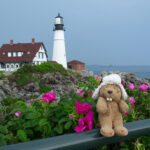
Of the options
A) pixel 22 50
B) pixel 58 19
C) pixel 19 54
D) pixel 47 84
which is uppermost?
pixel 58 19

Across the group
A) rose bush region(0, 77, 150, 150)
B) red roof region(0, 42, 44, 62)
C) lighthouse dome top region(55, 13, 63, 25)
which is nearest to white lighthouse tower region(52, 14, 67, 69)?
lighthouse dome top region(55, 13, 63, 25)

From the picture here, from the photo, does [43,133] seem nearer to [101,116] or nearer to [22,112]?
[22,112]

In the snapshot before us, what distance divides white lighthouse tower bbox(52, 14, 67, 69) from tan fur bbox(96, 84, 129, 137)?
34.7 m

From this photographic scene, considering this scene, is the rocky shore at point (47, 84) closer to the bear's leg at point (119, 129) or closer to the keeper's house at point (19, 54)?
the keeper's house at point (19, 54)

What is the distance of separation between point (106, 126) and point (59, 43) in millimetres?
35194

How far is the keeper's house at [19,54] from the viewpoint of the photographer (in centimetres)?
3528

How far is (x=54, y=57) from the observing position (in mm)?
36500

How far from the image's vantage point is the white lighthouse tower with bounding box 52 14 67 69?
35688 millimetres

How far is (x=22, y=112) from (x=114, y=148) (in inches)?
29.9

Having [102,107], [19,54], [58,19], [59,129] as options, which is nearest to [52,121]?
[59,129]

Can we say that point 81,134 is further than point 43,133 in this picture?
No

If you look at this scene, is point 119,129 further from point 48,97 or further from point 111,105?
point 48,97

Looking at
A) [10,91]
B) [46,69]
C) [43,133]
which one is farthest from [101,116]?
[46,69]

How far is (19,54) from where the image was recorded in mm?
35688
